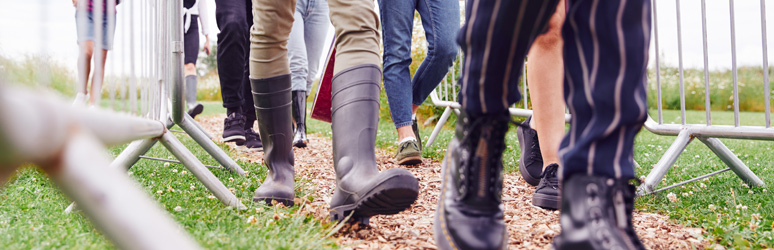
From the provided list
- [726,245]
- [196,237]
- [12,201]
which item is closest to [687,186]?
[726,245]

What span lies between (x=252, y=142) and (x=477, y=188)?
103 inches

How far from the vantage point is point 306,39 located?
12.8 feet

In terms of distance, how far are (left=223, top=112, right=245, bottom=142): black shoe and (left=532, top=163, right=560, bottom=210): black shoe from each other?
215 centimetres

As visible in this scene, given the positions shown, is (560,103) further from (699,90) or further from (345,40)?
(699,90)

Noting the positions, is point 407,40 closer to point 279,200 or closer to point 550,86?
point 550,86

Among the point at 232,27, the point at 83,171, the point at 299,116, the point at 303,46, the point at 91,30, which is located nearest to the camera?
the point at 83,171

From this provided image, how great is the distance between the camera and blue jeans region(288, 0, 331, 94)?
11.5 feet

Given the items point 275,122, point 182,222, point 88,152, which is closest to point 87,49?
point 182,222

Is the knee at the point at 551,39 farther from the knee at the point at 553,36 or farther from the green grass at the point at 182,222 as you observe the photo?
the green grass at the point at 182,222

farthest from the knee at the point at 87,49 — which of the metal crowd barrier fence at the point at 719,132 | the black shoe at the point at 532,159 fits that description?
the metal crowd barrier fence at the point at 719,132

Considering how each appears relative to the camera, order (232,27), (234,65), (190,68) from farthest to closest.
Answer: (190,68), (234,65), (232,27)

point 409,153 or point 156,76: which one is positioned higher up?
point 156,76

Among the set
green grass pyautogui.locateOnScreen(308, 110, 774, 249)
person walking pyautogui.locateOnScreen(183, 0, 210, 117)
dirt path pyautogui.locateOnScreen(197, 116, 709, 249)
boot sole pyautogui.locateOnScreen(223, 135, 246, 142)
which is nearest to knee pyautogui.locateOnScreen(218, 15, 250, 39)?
boot sole pyautogui.locateOnScreen(223, 135, 246, 142)

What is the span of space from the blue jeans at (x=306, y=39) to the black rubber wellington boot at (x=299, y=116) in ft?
0.19
